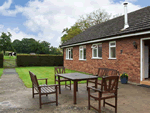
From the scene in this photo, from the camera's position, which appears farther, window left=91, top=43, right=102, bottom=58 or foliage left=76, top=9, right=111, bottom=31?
foliage left=76, top=9, right=111, bottom=31

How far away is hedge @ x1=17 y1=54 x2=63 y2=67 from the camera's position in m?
22.4

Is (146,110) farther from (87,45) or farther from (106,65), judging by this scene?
(87,45)

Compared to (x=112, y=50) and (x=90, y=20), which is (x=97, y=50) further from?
(x=90, y=20)

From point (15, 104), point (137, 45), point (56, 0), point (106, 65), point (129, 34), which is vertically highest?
point (56, 0)

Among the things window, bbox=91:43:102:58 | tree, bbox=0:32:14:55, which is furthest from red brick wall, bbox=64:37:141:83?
tree, bbox=0:32:14:55

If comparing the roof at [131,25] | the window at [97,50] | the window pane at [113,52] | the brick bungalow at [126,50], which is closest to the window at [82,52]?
the brick bungalow at [126,50]

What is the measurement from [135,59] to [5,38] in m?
28.3

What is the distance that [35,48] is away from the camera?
53.6m

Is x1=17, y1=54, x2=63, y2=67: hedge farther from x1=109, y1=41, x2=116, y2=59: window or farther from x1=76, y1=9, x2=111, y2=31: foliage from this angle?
x1=109, y1=41, x2=116, y2=59: window

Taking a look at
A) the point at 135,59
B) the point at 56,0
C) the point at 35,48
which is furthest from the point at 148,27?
the point at 35,48

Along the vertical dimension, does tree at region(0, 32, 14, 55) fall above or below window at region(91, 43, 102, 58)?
above

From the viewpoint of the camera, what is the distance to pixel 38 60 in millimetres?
23609

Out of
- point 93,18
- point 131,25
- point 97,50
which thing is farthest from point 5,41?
point 131,25

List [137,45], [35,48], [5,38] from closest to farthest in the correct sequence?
[137,45] < [5,38] < [35,48]
